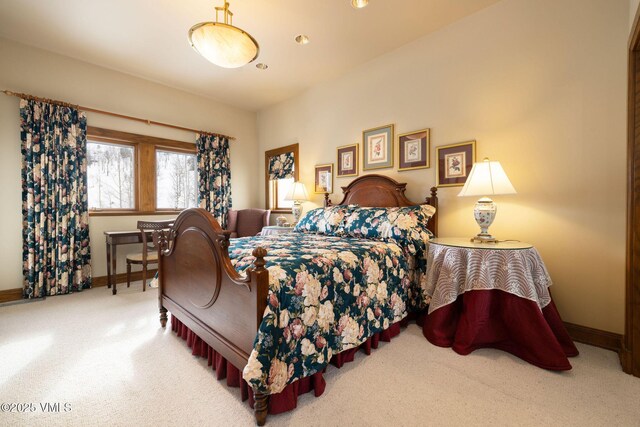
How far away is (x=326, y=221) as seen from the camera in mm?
2967

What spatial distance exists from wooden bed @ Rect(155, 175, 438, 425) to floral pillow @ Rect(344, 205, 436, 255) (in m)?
1.44

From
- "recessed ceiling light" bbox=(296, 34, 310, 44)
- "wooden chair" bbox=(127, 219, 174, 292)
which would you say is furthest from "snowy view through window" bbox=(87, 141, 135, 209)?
"recessed ceiling light" bbox=(296, 34, 310, 44)

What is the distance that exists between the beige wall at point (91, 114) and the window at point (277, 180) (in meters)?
0.52

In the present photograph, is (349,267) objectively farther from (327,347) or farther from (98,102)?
(98,102)

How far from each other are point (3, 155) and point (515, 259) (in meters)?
5.00

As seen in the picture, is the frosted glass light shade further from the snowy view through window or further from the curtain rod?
the snowy view through window

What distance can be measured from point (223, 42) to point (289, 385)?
7.46ft

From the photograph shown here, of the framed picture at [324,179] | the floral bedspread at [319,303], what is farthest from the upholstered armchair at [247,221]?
the floral bedspread at [319,303]

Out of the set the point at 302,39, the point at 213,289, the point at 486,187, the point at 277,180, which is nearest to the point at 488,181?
the point at 486,187

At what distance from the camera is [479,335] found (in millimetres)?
1942

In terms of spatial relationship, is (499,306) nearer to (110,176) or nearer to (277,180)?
(277,180)

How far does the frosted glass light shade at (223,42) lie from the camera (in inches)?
75.4

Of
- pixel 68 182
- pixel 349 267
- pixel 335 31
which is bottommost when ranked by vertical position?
pixel 349 267

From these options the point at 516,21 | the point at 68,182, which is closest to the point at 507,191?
the point at 516,21
